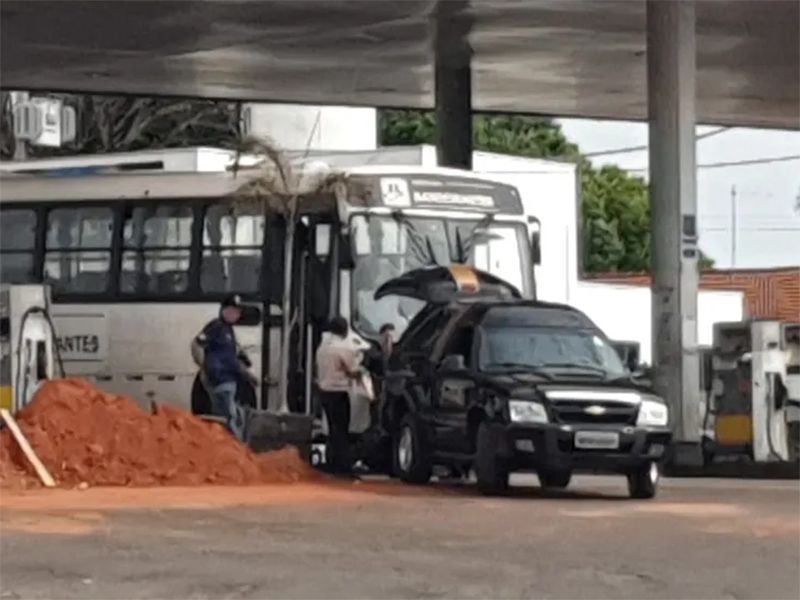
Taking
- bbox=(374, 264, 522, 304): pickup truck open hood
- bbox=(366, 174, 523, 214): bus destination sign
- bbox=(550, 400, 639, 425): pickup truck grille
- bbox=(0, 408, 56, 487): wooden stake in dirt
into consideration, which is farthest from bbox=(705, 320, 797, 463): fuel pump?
bbox=(0, 408, 56, 487): wooden stake in dirt

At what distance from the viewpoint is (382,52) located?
1437 inches

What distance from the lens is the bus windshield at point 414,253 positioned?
85.0ft

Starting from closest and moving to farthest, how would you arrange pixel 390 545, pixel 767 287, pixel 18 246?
pixel 390 545 → pixel 18 246 → pixel 767 287

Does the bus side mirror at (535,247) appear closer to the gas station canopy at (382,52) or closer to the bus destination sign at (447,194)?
the bus destination sign at (447,194)

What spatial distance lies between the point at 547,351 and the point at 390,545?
21.1 feet

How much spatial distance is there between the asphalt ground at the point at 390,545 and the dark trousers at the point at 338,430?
252 cm

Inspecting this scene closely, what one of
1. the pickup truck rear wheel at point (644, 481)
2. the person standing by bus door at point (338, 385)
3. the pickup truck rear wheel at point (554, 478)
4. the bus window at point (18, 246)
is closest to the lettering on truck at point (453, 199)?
the person standing by bus door at point (338, 385)

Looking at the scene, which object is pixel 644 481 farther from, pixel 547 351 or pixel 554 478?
pixel 547 351

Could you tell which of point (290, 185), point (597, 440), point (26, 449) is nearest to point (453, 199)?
point (290, 185)

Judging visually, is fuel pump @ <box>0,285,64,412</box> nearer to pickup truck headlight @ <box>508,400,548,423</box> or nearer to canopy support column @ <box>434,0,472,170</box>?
pickup truck headlight @ <box>508,400,548,423</box>

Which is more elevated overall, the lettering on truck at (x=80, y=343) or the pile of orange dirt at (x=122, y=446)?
the lettering on truck at (x=80, y=343)

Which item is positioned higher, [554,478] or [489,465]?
[489,465]

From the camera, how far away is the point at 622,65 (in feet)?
125

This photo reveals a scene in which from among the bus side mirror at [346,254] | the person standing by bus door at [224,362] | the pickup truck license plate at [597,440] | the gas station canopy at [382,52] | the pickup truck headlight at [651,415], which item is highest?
the gas station canopy at [382,52]
